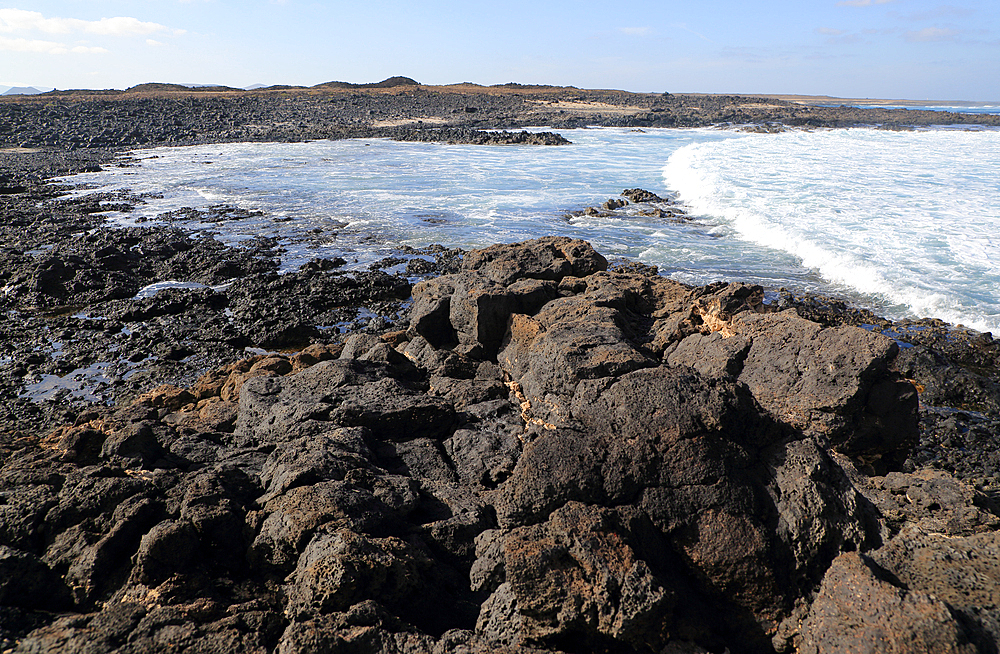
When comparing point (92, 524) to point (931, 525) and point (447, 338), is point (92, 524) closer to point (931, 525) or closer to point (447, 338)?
point (447, 338)

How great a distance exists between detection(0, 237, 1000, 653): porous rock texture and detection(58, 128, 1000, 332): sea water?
723 centimetres

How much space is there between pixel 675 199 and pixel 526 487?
19018 millimetres

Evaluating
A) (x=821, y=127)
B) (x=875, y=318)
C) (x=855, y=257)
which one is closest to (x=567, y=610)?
(x=875, y=318)

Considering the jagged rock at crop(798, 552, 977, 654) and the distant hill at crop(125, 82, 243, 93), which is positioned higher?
the distant hill at crop(125, 82, 243, 93)

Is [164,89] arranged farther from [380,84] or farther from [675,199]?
[675,199]

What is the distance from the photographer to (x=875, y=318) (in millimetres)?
9336

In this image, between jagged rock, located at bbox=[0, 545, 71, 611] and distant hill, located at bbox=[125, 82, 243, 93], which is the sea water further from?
distant hill, located at bbox=[125, 82, 243, 93]

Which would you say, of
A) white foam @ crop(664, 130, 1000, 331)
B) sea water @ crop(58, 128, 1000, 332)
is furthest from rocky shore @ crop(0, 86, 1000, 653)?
sea water @ crop(58, 128, 1000, 332)

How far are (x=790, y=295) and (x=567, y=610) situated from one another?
361 inches

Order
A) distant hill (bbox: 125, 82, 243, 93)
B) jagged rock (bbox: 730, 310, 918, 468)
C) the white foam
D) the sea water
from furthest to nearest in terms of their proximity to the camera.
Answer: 1. distant hill (bbox: 125, 82, 243, 93)
2. the sea water
3. the white foam
4. jagged rock (bbox: 730, 310, 918, 468)

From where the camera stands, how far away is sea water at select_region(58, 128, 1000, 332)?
1194 cm

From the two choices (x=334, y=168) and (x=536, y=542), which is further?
(x=334, y=168)

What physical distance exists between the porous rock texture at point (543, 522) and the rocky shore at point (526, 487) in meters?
0.02

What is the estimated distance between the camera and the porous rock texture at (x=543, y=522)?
2865 mm
